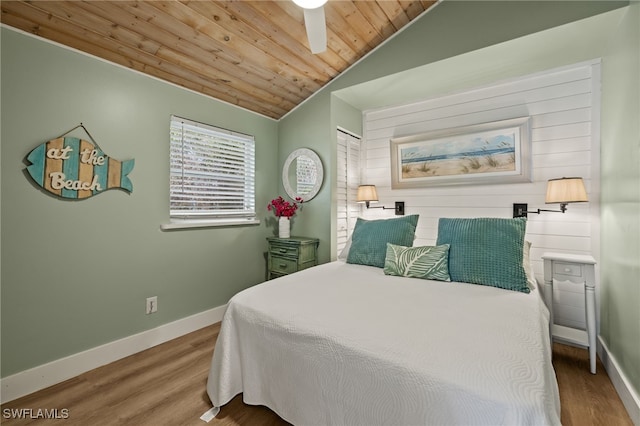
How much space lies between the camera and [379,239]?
2430 millimetres

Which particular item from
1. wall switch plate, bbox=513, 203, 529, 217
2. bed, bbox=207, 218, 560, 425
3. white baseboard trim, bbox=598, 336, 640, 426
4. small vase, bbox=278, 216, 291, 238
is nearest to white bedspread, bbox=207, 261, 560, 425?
bed, bbox=207, 218, 560, 425

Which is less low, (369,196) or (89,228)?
(369,196)

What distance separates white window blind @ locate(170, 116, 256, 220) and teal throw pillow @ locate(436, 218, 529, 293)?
2.14 m

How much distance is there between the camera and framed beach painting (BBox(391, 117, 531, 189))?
2.59m

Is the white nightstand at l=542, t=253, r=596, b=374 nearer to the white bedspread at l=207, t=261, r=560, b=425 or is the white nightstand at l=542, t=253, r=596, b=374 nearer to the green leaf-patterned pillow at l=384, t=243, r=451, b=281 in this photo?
the white bedspread at l=207, t=261, r=560, b=425

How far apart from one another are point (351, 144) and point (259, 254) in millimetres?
1697

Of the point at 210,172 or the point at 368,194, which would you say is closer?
the point at 210,172

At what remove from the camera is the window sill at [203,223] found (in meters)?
2.49

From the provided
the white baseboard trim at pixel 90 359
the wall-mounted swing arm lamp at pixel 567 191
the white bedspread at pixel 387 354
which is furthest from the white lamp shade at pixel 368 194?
the white baseboard trim at pixel 90 359

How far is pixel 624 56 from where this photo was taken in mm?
1813

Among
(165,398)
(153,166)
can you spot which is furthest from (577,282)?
(153,166)

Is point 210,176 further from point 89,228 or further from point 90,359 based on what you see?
point 90,359

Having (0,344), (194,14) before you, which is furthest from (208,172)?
(0,344)

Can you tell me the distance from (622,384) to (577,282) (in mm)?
634
